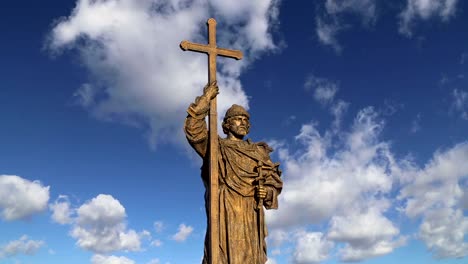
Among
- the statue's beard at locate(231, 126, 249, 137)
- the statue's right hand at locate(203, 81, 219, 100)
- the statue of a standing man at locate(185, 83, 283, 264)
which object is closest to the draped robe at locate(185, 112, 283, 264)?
the statue of a standing man at locate(185, 83, 283, 264)

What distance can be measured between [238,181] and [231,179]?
0.16 metres

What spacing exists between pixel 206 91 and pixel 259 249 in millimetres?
3347

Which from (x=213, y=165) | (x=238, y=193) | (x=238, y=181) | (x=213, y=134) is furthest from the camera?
(x=238, y=181)

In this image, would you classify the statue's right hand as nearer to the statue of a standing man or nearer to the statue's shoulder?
the statue of a standing man

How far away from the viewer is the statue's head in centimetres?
1270

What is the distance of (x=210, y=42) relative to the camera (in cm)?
1234

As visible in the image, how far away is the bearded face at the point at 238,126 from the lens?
1268 cm

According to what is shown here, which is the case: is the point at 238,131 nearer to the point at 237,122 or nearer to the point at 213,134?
the point at 237,122

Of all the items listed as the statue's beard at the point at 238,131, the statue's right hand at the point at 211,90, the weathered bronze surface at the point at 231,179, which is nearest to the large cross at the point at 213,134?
the weathered bronze surface at the point at 231,179

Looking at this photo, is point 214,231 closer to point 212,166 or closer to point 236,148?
point 212,166

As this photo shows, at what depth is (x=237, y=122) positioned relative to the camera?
1273 cm

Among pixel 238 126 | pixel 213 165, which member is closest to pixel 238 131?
pixel 238 126

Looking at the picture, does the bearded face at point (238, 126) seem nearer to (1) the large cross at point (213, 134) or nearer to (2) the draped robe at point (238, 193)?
(2) the draped robe at point (238, 193)

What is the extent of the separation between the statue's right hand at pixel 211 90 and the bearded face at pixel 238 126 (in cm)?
120
